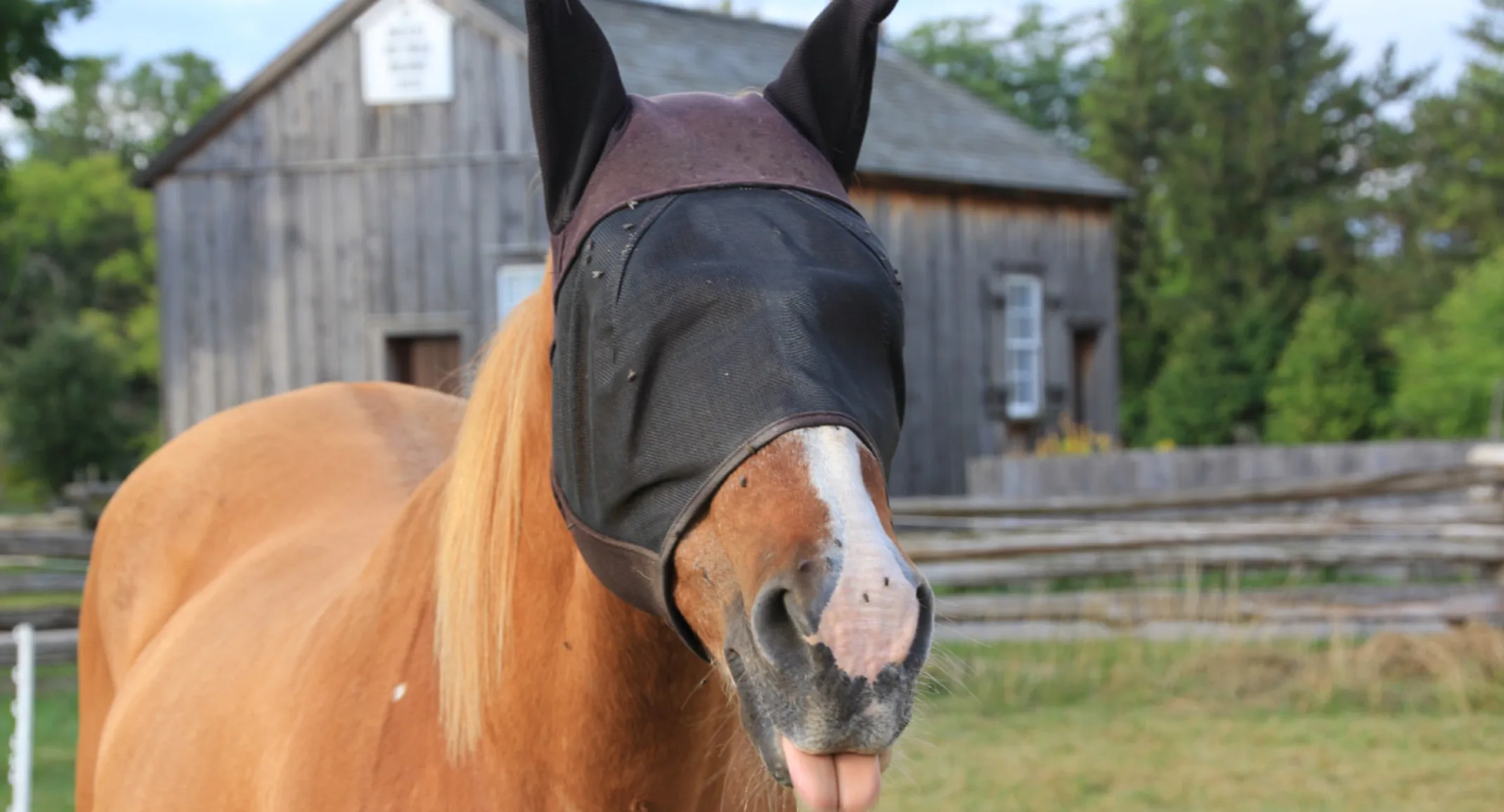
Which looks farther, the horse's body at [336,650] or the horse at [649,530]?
the horse's body at [336,650]

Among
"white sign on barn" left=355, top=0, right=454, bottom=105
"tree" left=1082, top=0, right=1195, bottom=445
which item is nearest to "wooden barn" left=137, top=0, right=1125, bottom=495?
"white sign on barn" left=355, top=0, right=454, bottom=105

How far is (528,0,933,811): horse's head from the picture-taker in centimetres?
135

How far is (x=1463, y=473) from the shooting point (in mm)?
10219

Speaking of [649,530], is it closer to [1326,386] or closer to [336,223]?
[336,223]

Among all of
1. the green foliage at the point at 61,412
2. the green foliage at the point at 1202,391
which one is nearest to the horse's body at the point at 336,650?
the green foliage at the point at 1202,391

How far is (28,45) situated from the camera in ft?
42.5

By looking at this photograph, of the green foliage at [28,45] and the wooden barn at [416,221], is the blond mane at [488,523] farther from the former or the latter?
the green foliage at [28,45]

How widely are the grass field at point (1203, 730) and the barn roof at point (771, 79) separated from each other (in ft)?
25.2

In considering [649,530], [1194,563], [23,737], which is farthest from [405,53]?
[649,530]

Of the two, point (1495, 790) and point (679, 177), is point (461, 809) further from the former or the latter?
point (1495, 790)

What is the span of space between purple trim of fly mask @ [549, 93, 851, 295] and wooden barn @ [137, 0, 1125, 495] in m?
12.0

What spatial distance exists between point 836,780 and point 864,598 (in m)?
0.20

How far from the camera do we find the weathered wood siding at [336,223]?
1408 cm

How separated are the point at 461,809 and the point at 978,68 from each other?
4487 cm
